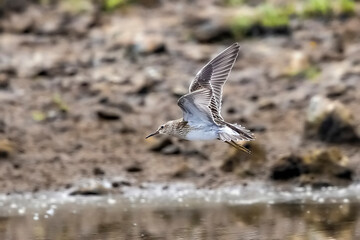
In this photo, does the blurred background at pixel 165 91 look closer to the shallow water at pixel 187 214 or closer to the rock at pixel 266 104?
the rock at pixel 266 104

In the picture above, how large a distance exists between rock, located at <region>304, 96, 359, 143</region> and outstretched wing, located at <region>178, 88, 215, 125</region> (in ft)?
12.1

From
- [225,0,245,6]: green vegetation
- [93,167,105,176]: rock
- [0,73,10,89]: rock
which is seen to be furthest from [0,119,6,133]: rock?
[225,0,245,6]: green vegetation

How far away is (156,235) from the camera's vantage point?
29.6ft

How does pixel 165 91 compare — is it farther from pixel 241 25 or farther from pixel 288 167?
pixel 288 167

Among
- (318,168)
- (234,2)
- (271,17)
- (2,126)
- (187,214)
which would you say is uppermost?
(234,2)

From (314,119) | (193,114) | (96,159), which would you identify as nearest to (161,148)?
(96,159)

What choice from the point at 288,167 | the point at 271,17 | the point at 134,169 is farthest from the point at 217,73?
the point at 271,17

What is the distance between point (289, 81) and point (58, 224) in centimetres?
577

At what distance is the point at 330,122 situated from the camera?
1264 cm

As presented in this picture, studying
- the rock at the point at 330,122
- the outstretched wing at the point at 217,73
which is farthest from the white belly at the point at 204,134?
the rock at the point at 330,122

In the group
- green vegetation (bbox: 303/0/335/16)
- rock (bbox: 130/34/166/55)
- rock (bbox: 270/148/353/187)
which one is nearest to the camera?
rock (bbox: 270/148/353/187)

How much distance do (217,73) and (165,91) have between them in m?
4.25

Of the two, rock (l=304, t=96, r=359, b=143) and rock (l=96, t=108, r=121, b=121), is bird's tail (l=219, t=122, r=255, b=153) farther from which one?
rock (l=96, t=108, r=121, b=121)

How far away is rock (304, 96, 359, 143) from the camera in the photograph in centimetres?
1260
